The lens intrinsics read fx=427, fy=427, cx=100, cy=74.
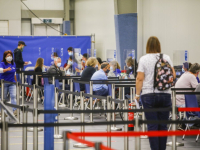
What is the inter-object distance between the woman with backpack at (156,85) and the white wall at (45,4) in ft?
55.4

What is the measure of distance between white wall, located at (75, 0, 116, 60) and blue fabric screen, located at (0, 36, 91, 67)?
5.70 feet

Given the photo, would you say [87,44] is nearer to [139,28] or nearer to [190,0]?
[139,28]

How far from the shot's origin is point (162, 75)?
5043 millimetres

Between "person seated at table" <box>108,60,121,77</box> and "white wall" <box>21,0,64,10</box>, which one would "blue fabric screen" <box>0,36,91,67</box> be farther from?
"white wall" <box>21,0,64,10</box>

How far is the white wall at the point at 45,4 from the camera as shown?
21.3m

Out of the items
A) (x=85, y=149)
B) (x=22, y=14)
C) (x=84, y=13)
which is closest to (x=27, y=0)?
(x=22, y=14)

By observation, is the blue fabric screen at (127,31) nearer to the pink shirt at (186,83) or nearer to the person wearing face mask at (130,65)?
the person wearing face mask at (130,65)

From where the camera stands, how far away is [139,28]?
14.5 m

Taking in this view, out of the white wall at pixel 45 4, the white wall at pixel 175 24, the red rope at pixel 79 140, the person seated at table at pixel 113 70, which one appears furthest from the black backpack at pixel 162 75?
the white wall at pixel 45 4

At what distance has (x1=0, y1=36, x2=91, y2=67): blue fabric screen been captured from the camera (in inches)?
604

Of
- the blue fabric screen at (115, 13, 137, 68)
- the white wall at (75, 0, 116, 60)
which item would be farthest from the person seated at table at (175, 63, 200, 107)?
the white wall at (75, 0, 116, 60)

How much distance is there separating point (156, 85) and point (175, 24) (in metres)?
6.81

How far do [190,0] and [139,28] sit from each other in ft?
12.3

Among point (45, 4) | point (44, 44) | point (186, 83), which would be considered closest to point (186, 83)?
point (186, 83)
